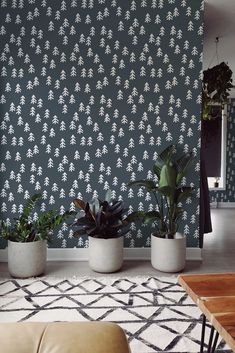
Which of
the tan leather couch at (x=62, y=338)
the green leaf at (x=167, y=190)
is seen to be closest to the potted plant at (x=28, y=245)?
the green leaf at (x=167, y=190)

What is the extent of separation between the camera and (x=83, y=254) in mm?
3863

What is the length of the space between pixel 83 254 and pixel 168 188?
1.15 meters

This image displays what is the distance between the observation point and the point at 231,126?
800 centimetres

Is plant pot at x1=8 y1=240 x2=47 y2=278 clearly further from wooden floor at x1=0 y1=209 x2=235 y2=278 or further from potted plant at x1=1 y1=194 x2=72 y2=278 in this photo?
wooden floor at x1=0 y1=209 x2=235 y2=278

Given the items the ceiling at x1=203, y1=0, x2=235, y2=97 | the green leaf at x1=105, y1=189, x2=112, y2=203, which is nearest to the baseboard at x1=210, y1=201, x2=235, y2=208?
the ceiling at x1=203, y1=0, x2=235, y2=97

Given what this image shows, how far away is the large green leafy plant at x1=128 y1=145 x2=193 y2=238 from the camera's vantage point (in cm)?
342

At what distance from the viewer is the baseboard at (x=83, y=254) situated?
3.85 metres

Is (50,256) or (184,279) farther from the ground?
(184,279)

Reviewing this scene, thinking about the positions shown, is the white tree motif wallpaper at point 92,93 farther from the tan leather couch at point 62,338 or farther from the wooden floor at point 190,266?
the tan leather couch at point 62,338

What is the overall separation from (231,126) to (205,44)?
3.36 meters

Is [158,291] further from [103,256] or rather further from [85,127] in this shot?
[85,127]

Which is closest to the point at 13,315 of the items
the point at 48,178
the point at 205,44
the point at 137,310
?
the point at 137,310

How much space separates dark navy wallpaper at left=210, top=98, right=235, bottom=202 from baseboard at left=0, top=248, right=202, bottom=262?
14.2 ft

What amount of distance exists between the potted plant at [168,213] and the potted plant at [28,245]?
2.64 feet
